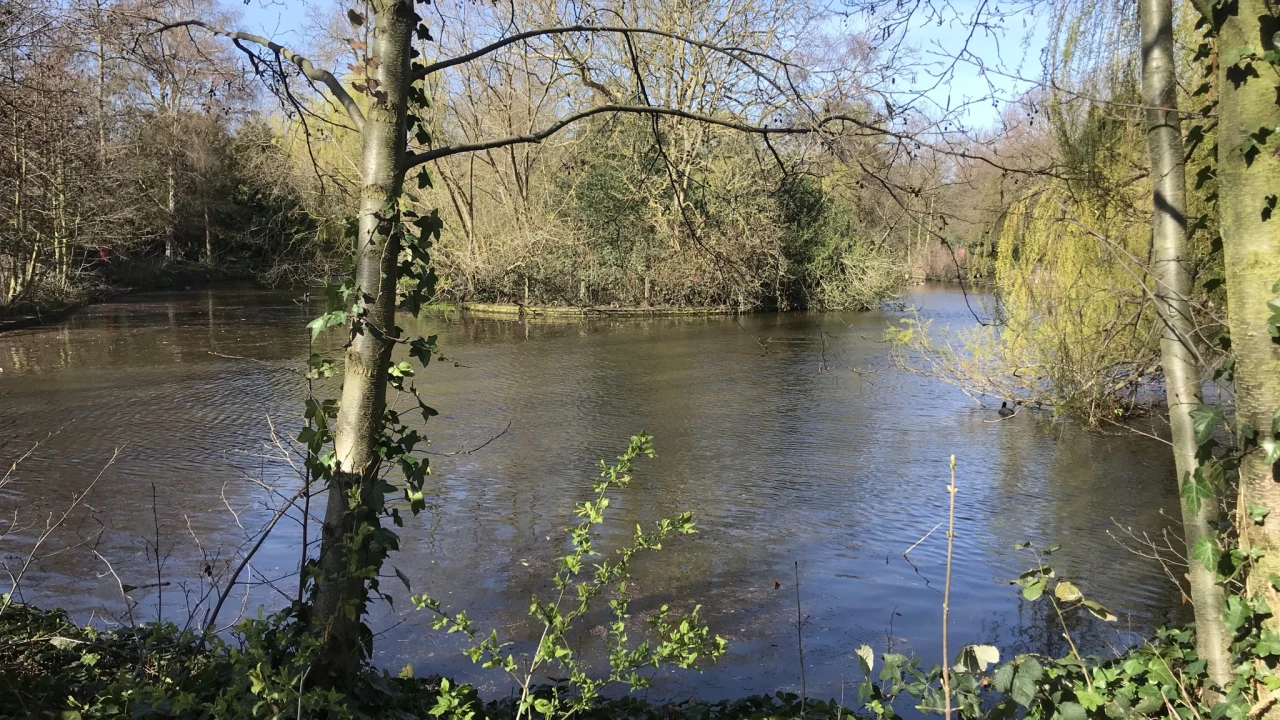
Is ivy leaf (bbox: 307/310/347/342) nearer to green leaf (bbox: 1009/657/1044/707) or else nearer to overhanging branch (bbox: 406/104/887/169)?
overhanging branch (bbox: 406/104/887/169)

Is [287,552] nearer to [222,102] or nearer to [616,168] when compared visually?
[222,102]

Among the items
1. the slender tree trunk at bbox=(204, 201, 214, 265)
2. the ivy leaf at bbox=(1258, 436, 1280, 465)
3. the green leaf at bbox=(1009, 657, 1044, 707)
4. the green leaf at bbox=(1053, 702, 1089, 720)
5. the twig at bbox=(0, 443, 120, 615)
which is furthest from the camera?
the slender tree trunk at bbox=(204, 201, 214, 265)

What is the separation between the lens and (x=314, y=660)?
2.89m

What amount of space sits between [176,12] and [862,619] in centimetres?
568

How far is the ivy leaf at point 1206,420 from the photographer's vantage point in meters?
3.10

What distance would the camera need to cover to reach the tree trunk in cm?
297

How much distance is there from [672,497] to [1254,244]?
232 inches

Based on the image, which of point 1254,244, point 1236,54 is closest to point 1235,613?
point 1254,244

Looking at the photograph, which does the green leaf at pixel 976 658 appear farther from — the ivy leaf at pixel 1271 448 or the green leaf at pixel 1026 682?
the ivy leaf at pixel 1271 448

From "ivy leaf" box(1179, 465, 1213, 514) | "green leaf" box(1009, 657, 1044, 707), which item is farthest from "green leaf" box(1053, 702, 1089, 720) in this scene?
"ivy leaf" box(1179, 465, 1213, 514)

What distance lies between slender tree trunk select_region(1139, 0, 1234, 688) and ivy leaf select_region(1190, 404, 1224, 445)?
0.52ft

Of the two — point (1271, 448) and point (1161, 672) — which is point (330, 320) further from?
point (1161, 672)

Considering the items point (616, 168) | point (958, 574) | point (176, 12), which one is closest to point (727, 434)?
point (958, 574)

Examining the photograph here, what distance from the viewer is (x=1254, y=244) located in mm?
3047
